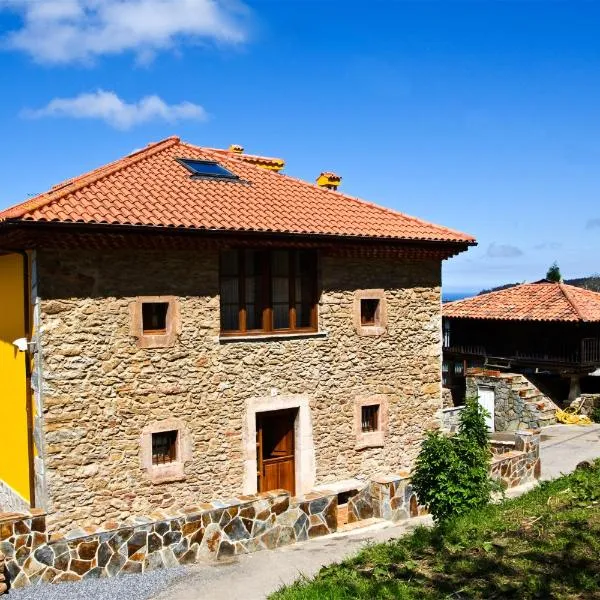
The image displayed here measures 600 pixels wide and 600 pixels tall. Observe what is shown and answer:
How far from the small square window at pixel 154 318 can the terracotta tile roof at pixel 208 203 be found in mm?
1629

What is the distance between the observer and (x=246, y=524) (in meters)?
11.2

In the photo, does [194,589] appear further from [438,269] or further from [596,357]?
[596,357]

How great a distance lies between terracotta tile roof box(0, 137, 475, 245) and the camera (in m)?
12.3

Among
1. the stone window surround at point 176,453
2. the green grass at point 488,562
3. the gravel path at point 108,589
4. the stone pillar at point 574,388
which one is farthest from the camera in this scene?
the stone pillar at point 574,388

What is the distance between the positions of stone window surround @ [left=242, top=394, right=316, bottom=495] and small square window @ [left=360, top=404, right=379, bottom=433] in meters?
1.60

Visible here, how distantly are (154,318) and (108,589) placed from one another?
499 cm

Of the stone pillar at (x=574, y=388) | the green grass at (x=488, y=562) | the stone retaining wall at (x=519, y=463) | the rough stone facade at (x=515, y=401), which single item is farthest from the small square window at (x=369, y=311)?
the stone pillar at (x=574, y=388)

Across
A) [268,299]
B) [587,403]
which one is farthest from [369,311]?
[587,403]

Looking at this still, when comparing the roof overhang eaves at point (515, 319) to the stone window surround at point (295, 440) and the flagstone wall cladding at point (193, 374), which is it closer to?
the flagstone wall cladding at point (193, 374)

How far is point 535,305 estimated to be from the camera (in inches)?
1118

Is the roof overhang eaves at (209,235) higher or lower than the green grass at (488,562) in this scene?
higher

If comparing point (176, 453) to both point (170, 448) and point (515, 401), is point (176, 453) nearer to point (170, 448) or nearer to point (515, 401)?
point (170, 448)

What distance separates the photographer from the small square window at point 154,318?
42.7 ft

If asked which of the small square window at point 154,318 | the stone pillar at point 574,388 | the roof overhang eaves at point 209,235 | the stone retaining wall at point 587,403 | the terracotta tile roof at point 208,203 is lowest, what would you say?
the stone retaining wall at point 587,403
